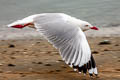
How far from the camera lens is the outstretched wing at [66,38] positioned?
3.46 m

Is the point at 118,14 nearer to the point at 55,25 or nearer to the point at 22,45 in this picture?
the point at 22,45

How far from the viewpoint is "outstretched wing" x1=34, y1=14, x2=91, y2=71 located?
11.3 feet

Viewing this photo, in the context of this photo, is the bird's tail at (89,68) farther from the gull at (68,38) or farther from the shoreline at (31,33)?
the shoreline at (31,33)

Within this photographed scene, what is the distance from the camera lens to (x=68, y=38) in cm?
378

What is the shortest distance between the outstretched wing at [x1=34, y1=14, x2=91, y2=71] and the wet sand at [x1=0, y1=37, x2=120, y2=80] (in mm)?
222

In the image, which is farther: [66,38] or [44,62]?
[44,62]

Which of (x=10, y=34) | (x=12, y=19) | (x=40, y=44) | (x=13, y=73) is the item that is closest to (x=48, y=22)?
(x=13, y=73)

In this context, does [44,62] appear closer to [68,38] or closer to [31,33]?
[68,38]

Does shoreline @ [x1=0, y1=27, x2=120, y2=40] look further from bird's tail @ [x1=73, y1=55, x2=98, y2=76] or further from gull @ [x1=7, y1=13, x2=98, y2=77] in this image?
bird's tail @ [x1=73, y1=55, x2=98, y2=76]

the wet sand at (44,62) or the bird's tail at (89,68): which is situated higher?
the bird's tail at (89,68)

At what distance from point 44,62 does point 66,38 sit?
0.64 meters

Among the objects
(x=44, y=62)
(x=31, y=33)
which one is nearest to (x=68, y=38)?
(x=44, y=62)

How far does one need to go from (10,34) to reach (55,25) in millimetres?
3265

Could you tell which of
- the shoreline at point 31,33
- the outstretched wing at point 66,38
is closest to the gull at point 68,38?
the outstretched wing at point 66,38
